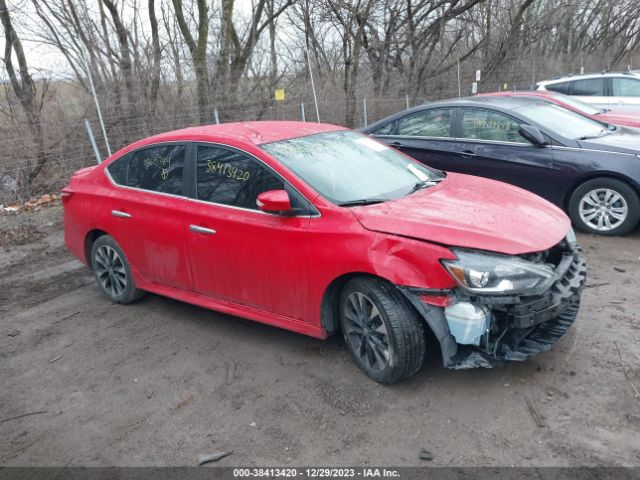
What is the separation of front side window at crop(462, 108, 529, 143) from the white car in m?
6.95

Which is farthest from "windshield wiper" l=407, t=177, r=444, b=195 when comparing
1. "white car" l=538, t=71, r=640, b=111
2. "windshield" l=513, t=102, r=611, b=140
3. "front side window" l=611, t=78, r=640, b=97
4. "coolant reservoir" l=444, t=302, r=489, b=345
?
"front side window" l=611, t=78, r=640, b=97

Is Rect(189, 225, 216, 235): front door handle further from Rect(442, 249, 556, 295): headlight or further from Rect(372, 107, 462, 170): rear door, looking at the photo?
Rect(372, 107, 462, 170): rear door

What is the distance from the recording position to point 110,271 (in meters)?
5.01

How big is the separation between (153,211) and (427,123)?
163 inches

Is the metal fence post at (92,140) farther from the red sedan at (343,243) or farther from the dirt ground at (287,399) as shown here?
the dirt ground at (287,399)

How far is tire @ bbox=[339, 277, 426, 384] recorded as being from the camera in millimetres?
3201

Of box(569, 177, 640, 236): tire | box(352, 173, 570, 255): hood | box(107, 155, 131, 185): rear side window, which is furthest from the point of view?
box(569, 177, 640, 236): tire

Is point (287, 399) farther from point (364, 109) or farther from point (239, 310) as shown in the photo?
point (364, 109)

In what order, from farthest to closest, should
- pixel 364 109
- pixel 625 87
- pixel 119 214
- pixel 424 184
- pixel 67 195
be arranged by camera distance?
pixel 364 109 < pixel 625 87 < pixel 67 195 < pixel 119 214 < pixel 424 184

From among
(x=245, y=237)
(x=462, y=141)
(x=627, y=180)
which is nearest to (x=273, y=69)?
(x=462, y=141)

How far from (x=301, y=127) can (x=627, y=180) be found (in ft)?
12.0

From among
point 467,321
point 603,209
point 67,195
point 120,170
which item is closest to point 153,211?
point 120,170

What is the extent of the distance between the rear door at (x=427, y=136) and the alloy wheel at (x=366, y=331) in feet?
12.9

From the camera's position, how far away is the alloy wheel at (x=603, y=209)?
5859mm
